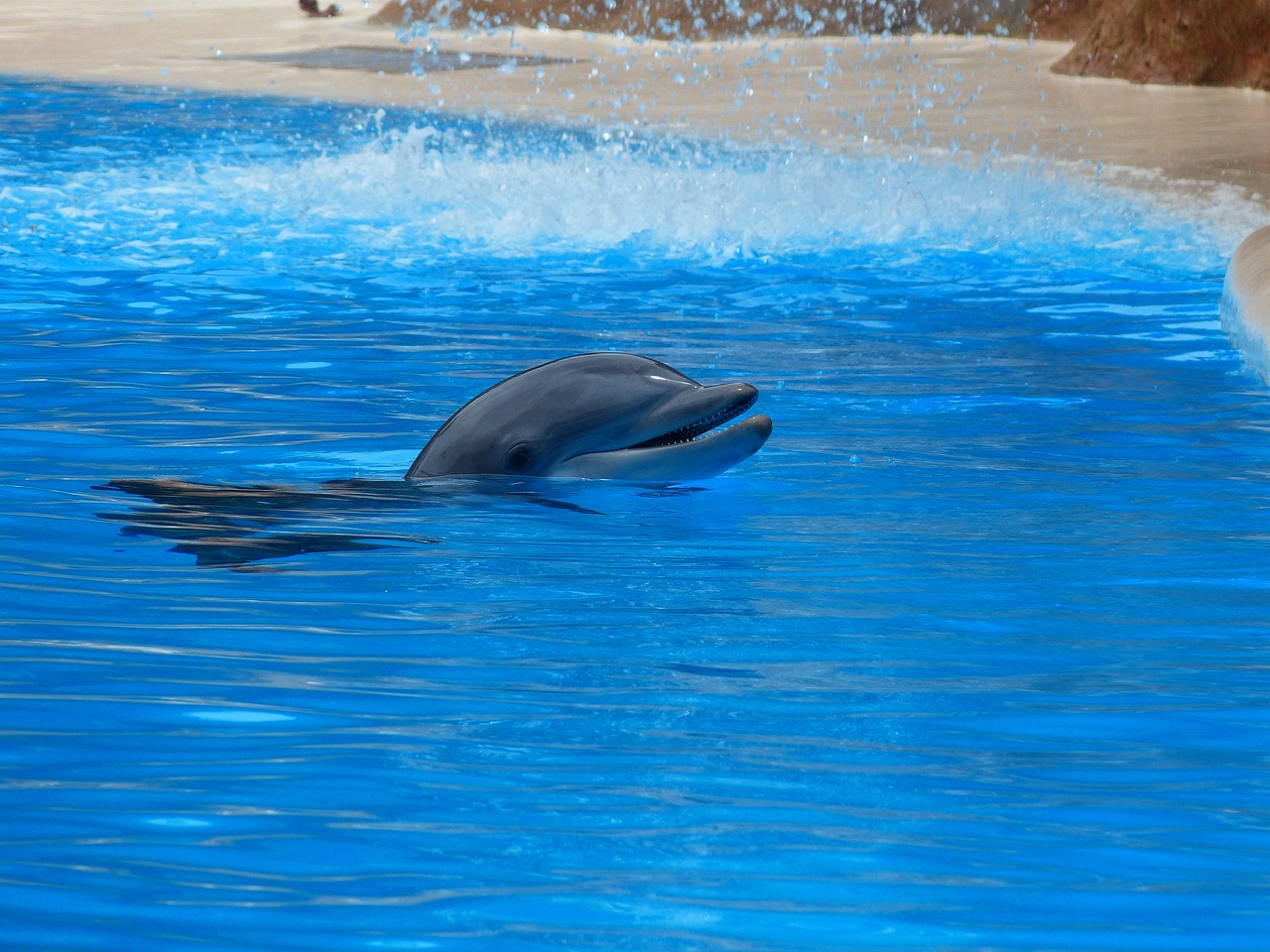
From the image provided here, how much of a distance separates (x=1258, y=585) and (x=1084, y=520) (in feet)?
1.86

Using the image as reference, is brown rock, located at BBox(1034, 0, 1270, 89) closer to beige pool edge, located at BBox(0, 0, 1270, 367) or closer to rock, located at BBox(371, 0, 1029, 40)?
beige pool edge, located at BBox(0, 0, 1270, 367)

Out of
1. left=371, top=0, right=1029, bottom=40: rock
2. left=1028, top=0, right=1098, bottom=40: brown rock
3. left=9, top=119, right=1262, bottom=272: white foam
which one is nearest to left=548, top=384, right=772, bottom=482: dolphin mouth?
left=9, top=119, right=1262, bottom=272: white foam

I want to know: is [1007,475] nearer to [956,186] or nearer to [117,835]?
[117,835]

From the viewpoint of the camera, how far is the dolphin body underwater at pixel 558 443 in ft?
12.6

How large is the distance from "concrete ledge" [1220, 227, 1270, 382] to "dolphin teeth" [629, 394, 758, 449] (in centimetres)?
275

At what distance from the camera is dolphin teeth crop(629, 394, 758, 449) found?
388 cm

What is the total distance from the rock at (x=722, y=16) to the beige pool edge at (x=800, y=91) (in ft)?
2.17

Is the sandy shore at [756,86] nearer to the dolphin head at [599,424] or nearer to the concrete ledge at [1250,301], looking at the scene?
the concrete ledge at [1250,301]

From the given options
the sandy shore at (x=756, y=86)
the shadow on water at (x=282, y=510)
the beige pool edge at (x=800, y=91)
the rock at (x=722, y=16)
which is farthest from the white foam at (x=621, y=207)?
the rock at (x=722, y=16)

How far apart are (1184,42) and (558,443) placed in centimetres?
1593

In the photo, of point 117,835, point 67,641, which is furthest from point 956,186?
point 117,835

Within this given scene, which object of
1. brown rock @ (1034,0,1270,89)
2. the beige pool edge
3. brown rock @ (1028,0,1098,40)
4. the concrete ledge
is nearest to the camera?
the concrete ledge

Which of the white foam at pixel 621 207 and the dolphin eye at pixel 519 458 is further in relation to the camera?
the white foam at pixel 621 207

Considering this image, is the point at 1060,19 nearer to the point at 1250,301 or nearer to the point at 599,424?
the point at 1250,301
